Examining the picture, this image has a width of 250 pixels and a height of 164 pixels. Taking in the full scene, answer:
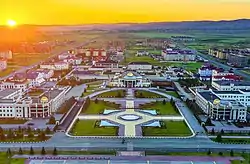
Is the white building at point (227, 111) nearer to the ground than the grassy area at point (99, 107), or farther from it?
farther from it

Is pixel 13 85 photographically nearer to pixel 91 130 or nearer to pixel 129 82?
pixel 129 82

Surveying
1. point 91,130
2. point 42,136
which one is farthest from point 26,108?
point 91,130

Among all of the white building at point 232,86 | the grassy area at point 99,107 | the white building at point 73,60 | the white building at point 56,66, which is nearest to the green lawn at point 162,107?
the grassy area at point 99,107

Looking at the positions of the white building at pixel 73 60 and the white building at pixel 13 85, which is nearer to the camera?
the white building at pixel 13 85

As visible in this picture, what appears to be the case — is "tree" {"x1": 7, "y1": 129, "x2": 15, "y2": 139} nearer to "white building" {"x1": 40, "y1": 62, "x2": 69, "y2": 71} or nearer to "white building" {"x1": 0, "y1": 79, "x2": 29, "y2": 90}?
"white building" {"x1": 0, "y1": 79, "x2": 29, "y2": 90}

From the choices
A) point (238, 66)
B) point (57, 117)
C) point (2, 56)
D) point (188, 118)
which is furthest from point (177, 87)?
point (2, 56)

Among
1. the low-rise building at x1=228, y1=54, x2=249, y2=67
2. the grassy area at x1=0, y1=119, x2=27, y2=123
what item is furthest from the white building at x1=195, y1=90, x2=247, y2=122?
the low-rise building at x1=228, y1=54, x2=249, y2=67

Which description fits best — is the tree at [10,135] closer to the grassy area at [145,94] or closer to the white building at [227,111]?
the white building at [227,111]
